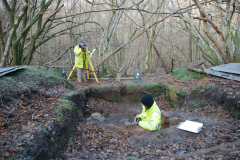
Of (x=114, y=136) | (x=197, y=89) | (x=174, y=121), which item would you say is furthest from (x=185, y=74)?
(x=114, y=136)

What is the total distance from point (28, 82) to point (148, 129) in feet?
12.1

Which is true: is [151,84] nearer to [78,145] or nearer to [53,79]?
[53,79]

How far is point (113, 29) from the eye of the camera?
37.6ft

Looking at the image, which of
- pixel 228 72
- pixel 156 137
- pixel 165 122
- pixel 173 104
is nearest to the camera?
pixel 156 137

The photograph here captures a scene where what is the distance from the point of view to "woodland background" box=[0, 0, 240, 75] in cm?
699

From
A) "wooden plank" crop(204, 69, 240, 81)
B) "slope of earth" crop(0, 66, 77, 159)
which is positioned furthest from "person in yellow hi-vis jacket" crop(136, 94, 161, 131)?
"wooden plank" crop(204, 69, 240, 81)

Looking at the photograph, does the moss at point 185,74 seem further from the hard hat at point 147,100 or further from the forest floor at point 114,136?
the hard hat at point 147,100

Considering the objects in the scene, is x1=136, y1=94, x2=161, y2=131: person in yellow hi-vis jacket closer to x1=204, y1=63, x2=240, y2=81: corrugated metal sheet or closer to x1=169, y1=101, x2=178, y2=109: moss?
x1=204, y1=63, x2=240, y2=81: corrugated metal sheet

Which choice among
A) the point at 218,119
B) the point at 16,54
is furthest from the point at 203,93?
the point at 16,54

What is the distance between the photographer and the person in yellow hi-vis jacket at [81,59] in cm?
853

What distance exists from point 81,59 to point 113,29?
3.76m

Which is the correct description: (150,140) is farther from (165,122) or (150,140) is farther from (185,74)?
(185,74)

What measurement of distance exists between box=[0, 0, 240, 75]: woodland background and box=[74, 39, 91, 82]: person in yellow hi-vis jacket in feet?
4.00

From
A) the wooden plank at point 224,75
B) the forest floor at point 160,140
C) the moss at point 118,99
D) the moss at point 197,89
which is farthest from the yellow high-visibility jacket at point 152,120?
the moss at point 118,99
